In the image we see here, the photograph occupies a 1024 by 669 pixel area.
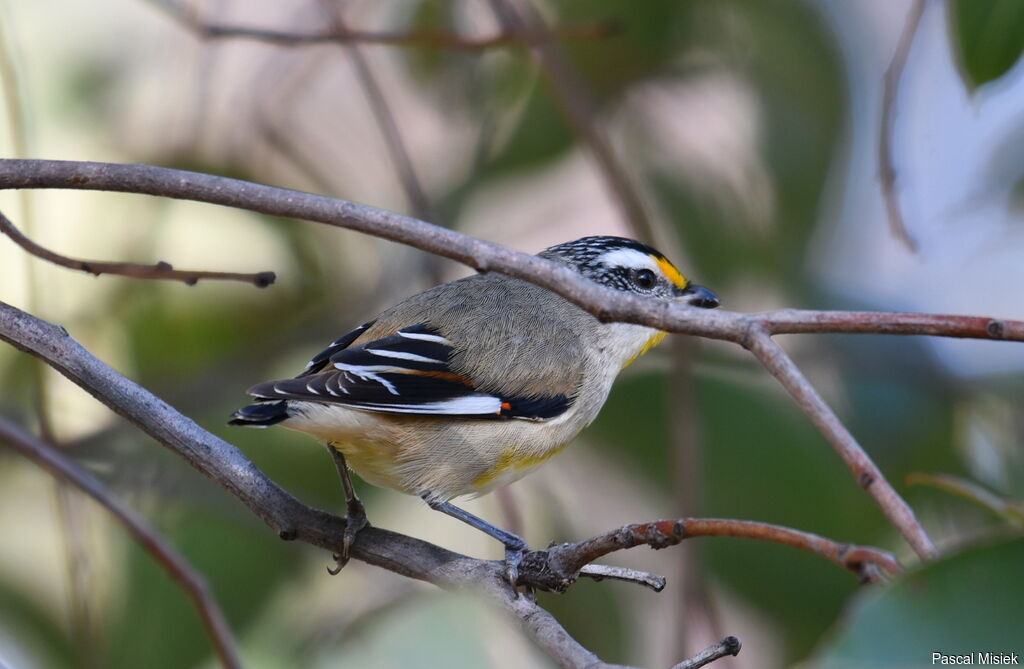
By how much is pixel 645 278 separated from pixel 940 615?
219cm

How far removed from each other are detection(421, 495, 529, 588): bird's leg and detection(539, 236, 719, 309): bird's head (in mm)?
996

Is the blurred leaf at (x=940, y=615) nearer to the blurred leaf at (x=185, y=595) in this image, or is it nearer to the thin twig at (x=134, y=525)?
the thin twig at (x=134, y=525)

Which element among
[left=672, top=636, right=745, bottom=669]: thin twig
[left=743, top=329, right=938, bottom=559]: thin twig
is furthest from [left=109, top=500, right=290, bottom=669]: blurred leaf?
[left=743, top=329, right=938, bottom=559]: thin twig

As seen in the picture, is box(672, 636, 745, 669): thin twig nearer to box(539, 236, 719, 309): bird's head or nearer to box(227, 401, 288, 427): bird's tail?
box(227, 401, 288, 427): bird's tail

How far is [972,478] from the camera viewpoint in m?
3.47

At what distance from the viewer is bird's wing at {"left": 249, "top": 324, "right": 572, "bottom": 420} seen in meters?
2.18

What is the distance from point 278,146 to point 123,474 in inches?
54.8

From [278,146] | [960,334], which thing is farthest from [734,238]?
[960,334]

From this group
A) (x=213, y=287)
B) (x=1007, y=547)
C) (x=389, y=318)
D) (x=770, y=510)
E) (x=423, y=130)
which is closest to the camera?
(x=1007, y=547)

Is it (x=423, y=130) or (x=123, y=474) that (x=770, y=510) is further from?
(x=423, y=130)

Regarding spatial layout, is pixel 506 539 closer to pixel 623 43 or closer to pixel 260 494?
pixel 260 494

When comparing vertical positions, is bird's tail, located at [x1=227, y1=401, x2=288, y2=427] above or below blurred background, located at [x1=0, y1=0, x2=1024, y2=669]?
below

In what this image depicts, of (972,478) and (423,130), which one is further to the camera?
(423,130)

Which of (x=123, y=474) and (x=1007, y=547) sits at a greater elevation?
(x=123, y=474)
